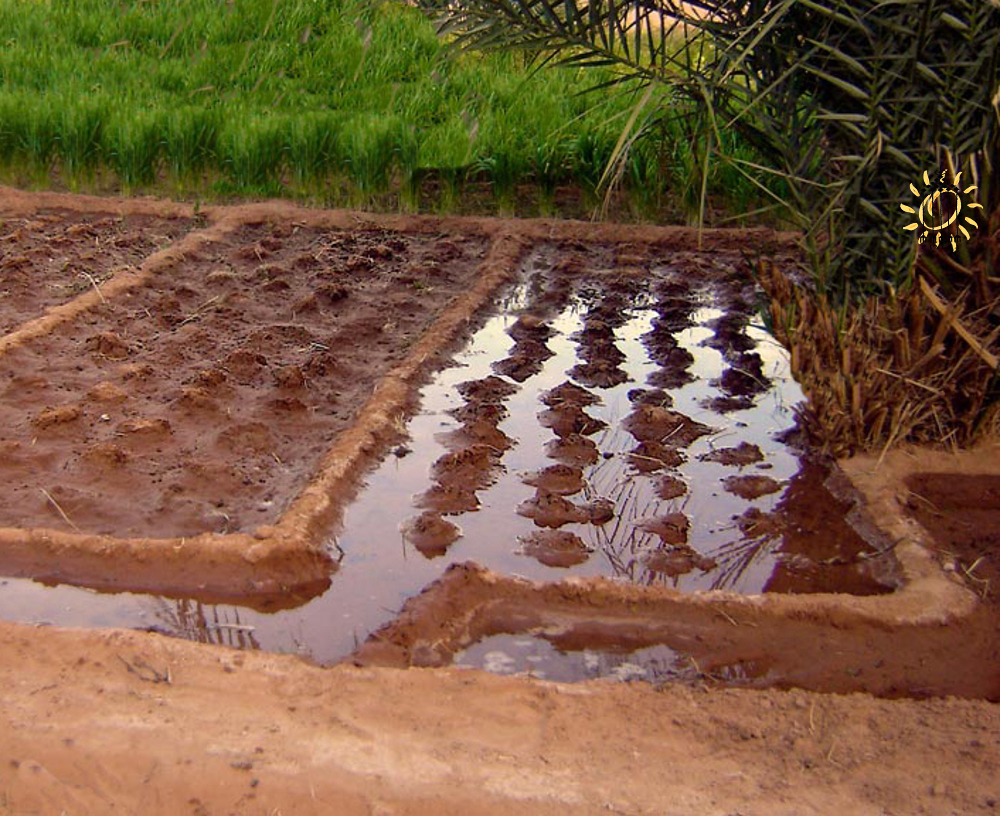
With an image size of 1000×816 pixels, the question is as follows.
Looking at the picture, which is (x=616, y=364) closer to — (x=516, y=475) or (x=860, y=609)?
(x=516, y=475)

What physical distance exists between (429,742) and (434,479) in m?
1.46

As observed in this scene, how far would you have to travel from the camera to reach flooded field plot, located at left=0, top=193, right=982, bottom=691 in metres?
3.13

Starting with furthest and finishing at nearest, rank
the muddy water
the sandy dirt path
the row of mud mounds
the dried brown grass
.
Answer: the dried brown grass
the row of mud mounds
the muddy water
the sandy dirt path

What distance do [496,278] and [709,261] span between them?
1.17m

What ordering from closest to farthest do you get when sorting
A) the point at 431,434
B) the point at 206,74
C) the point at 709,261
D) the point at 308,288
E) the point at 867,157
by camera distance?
the point at 867,157, the point at 431,434, the point at 308,288, the point at 709,261, the point at 206,74

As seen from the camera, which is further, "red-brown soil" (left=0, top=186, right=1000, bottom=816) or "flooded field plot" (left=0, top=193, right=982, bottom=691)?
"flooded field plot" (left=0, top=193, right=982, bottom=691)

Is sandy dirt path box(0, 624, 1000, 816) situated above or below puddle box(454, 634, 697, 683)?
above

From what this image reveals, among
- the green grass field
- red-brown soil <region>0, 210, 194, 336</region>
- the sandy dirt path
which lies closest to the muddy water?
the sandy dirt path

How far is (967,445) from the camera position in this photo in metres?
4.12

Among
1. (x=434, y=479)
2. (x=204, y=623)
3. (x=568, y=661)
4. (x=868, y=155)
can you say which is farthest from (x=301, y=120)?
(x=568, y=661)

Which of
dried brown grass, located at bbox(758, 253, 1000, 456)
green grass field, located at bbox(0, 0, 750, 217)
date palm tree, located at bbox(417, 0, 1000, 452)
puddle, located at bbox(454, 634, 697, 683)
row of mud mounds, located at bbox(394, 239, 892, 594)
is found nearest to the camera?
puddle, located at bbox(454, 634, 697, 683)

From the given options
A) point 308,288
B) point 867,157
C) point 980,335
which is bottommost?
point 308,288

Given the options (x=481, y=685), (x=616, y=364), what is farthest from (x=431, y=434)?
(x=481, y=685)

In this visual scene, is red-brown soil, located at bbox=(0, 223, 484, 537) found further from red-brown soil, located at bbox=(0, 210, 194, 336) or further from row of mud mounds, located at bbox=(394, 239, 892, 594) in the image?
row of mud mounds, located at bbox=(394, 239, 892, 594)
